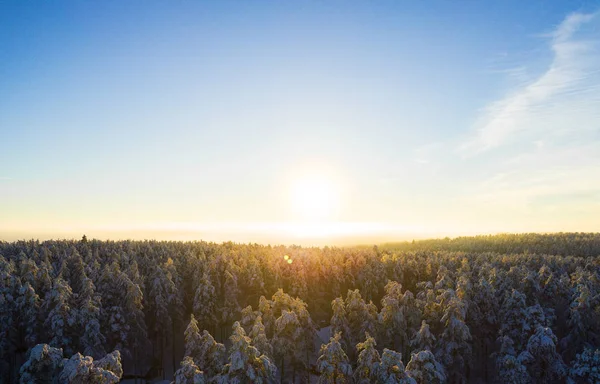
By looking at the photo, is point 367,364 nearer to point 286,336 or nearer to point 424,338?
point 424,338

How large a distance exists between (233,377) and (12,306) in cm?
3273

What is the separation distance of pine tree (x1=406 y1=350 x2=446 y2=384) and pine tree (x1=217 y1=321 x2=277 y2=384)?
11.1 metres

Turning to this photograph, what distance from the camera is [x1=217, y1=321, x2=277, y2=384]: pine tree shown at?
28.4 meters

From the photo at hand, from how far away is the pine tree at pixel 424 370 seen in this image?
29859mm

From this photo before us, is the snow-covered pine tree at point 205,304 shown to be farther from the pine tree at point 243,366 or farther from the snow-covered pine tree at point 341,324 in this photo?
the pine tree at point 243,366

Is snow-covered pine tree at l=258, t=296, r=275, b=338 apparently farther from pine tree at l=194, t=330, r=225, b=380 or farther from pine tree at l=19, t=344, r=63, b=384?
pine tree at l=19, t=344, r=63, b=384

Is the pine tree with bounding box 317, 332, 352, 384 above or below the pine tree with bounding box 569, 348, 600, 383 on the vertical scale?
above

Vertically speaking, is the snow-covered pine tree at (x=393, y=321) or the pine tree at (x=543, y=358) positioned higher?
the snow-covered pine tree at (x=393, y=321)

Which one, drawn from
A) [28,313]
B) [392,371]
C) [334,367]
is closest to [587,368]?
[392,371]

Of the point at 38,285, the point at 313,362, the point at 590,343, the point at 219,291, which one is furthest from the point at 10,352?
the point at 590,343

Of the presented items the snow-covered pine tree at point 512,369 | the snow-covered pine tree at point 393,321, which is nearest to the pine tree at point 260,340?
the snow-covered pine tree at point 393,321

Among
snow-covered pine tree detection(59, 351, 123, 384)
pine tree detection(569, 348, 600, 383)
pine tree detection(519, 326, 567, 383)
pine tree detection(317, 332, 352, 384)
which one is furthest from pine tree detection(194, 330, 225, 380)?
pine tree detection(569, 348, 600, 383)

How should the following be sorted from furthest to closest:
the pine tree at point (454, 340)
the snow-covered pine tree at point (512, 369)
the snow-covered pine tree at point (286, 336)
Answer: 1. the snow-covered pine tree at point (286, 336)
2. the snow-covered pine tree at point (512, 369)
3. the pine tree at point (454, 340)

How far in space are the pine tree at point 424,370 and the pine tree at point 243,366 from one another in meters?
11.1
